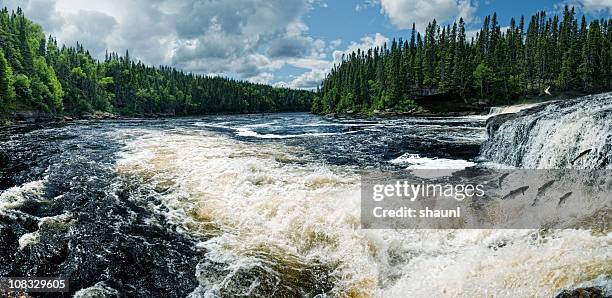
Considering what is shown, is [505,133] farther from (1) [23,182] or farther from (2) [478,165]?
(1) [23,182]

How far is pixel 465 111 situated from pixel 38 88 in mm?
92972

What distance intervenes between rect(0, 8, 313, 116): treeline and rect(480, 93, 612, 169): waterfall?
71659 mm

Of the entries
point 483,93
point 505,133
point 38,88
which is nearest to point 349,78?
point 483,93

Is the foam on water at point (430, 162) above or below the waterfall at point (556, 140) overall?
below

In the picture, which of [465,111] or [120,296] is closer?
[120,296]

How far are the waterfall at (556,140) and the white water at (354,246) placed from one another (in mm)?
6421

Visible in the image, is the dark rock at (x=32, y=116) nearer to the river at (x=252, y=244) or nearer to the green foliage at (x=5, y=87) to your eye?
the green foliage at (x=5, y=87)

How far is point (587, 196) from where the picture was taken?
10594mm

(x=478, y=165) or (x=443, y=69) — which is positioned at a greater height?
(x=443, y=69)

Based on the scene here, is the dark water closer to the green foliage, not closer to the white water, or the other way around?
the white water

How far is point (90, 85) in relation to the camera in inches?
4451

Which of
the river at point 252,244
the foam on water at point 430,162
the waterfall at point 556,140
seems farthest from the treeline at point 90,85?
the waterfall at point 556,140

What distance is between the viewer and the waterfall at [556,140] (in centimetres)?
1279

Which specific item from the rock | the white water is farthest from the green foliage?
the rock
